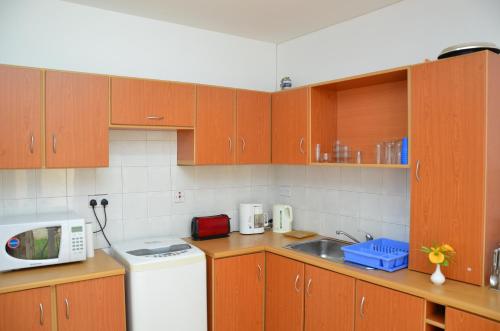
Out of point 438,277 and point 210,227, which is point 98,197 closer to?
point 210,227

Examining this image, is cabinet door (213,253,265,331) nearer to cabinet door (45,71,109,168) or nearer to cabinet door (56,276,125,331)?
cabinet door (56,276,125,331)

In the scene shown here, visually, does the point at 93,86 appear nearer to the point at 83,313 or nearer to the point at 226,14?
the point at 226,14

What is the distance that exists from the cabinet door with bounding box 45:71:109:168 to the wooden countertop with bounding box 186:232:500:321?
1.06 meters

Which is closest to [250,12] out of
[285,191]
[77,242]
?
[285,191]

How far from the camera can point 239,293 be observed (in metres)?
2.87

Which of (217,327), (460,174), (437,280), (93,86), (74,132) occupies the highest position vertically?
(93,86)

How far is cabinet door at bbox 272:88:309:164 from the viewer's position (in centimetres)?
304

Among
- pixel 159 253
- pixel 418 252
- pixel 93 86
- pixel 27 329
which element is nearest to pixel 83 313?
pixel 27 329

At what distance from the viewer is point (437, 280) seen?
204 cm

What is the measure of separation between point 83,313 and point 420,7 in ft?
9.37

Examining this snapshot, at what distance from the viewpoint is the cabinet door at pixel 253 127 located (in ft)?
10.5

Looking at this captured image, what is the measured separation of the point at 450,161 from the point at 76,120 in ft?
7.31

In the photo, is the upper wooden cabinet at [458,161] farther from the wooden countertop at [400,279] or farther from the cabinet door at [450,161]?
the wooden countertop at [400,279]

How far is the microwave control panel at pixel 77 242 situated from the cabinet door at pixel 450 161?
78.9 inches
